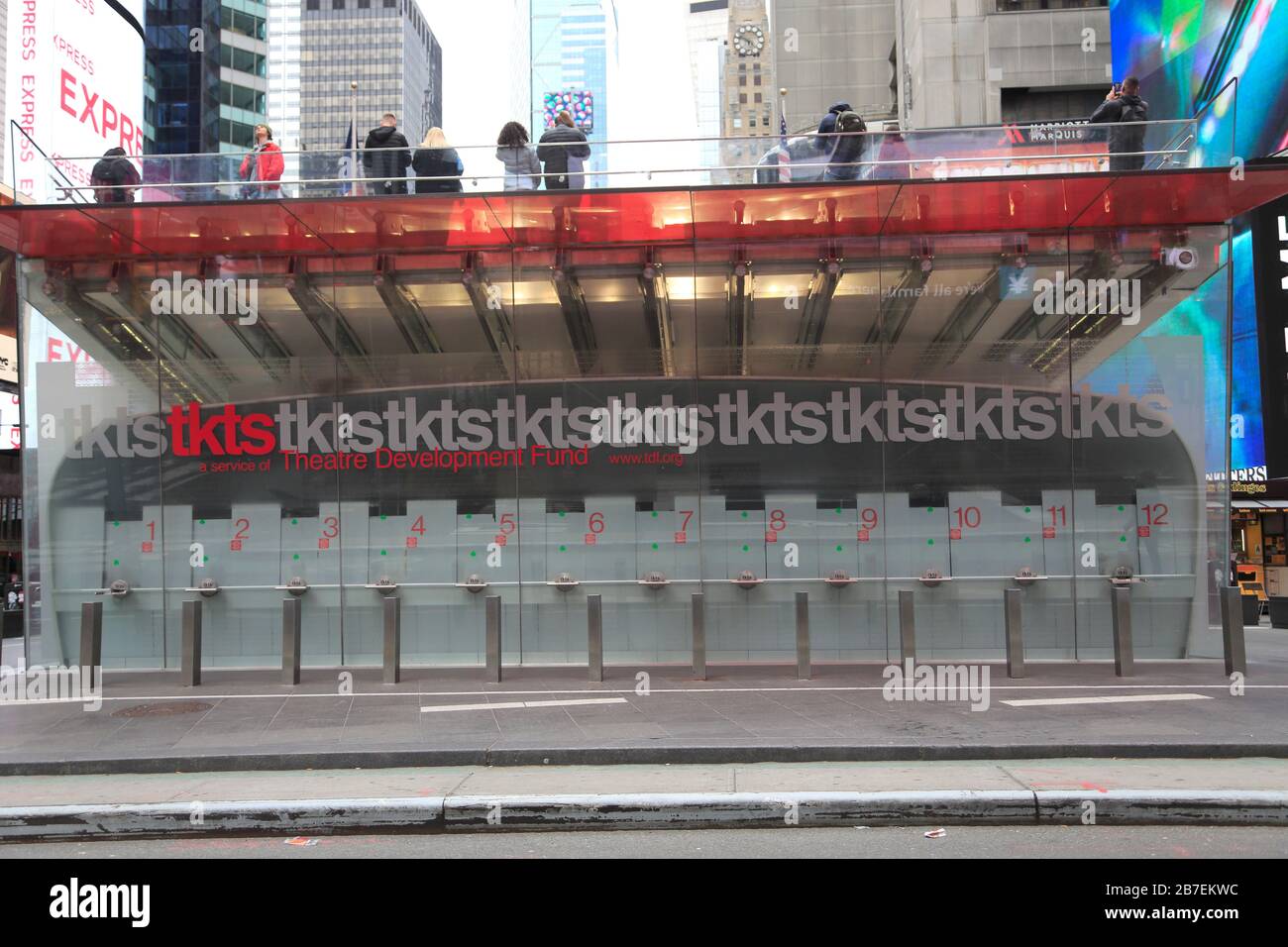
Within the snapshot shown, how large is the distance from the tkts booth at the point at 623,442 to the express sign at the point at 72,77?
12220mm

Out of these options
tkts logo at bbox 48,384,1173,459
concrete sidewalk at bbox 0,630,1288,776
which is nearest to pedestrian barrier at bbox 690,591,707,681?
concrete sidewalk at bbox 0,630,1288,776

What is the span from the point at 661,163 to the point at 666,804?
8049 millimetres

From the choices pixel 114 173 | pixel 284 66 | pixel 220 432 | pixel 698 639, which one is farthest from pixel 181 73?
pixel 284 66

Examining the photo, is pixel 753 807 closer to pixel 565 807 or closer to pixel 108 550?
pixel 565 807

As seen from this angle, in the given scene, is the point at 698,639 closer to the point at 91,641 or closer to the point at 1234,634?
the point at 1234,634

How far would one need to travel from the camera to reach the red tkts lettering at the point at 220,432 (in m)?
13.4

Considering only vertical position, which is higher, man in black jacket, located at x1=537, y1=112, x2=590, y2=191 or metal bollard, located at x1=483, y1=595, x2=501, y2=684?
man in black jacket, located at x1=537, y1=112, x2=590, y2=191

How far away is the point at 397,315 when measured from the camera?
44.7 ft

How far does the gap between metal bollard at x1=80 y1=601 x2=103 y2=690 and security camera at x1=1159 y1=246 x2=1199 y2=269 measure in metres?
13.8

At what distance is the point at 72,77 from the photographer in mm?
26312

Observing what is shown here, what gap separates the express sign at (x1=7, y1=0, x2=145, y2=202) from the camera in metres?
24.8

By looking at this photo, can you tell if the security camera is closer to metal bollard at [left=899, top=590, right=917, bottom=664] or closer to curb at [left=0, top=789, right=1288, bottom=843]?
metal bollard at [left=899, top=590, right=917, bottom=664]

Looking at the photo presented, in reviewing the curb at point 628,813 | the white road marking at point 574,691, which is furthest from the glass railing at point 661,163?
the curb at point 628,813
